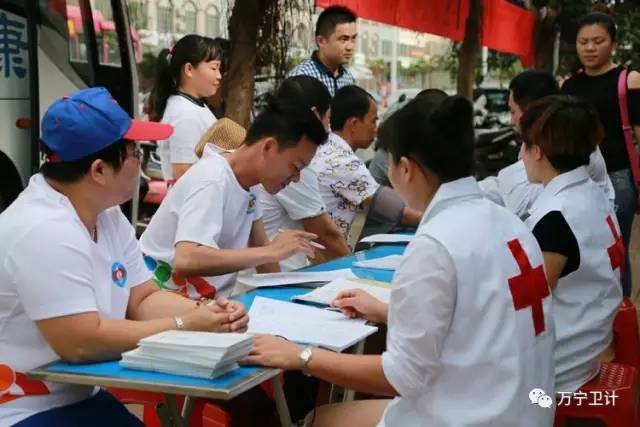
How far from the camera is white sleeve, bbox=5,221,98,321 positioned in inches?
79.0

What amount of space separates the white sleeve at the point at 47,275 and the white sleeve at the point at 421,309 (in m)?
0.70

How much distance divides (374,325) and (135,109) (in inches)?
174

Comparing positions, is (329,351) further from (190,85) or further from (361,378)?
(190,85)

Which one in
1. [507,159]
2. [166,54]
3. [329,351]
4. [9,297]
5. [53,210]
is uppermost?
[166,54]

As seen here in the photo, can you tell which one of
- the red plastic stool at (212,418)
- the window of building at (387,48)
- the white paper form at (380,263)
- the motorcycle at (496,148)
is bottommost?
the motorcycle at (496,148)

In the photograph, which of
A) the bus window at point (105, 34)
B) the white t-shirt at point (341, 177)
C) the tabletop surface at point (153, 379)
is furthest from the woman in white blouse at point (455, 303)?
the bus window at point (105, 34)

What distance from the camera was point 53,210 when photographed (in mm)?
2111

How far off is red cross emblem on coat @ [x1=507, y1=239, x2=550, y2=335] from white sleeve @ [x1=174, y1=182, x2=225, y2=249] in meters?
1.26

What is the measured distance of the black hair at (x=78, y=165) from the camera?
85.7 inches

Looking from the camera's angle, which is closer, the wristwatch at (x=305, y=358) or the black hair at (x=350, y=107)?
the wristwatch at (x=305, y=358)

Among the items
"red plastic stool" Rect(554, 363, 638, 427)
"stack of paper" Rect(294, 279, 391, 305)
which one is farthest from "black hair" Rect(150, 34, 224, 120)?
"red plastic stool" Rect(554, 363, 638, 427)

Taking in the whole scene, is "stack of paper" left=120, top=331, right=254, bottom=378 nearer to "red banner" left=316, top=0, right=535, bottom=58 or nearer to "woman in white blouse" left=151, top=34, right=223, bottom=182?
Result: "woman in white blouse" left=151, top=34, right=223, bottom=182

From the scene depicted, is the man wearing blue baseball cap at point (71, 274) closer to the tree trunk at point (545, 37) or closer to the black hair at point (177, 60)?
the black hair at point (177, 60)

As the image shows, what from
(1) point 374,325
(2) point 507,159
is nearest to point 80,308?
(1) point 374,325
